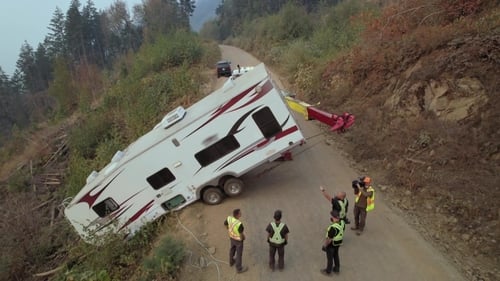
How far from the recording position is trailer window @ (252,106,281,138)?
11.6m

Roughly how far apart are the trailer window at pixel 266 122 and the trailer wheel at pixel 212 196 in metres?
2.52

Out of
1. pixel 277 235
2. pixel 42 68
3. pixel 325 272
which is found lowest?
pixel 325 272

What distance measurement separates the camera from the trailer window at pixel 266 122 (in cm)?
1163

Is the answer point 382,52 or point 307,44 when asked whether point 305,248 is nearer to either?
point 382,52

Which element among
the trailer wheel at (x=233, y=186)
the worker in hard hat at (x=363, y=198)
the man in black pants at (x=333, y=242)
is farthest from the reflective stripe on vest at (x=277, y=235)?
the trailer wheel at (x=233, y=186)

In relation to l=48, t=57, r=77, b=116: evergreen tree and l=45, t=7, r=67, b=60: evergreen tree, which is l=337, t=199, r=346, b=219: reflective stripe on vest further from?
l=45, t=7, r=67, b=60: evergreen tree

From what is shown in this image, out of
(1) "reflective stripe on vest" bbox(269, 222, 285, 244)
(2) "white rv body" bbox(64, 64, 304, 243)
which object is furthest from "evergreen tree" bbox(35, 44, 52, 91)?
(1) "reflective stripe on vest" bbox(269, 222, 285, 244)

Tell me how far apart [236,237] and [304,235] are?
2.47 meters

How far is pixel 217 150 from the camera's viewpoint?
11.9 m

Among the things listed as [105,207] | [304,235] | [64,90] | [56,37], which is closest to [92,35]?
[56,37]

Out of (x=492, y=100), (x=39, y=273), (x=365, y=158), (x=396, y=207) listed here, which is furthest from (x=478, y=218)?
(x=39, y=273)

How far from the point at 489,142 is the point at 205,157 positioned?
8324 mm

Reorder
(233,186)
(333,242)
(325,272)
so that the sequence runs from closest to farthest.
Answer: (333,242), (325,272), (233,186)

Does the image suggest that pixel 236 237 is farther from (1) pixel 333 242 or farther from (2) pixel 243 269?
(1) pixel 333 242
